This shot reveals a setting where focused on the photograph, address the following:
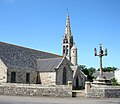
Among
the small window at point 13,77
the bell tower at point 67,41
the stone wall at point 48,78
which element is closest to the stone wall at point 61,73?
the stone wall at point 48,78

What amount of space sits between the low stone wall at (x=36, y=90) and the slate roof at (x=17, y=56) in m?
9.22

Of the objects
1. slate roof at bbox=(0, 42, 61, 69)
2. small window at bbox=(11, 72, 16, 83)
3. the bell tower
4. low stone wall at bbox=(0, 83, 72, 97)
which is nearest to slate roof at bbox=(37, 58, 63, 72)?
slate roof at bbox=(0, 42, 61, 69)

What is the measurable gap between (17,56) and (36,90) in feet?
51.8

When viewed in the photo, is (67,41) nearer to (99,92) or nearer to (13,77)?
(13,77)

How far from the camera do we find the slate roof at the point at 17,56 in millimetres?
34450

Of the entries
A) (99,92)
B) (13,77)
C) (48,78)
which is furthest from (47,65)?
(99,92)

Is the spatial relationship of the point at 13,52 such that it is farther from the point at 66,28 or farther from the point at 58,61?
the point at 66,28

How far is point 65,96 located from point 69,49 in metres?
35.6

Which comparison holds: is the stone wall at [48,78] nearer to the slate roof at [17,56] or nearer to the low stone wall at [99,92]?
the slate roof at [17,56]

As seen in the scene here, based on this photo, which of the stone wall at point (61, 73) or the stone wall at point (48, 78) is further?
the stone wall at point (61, 73)

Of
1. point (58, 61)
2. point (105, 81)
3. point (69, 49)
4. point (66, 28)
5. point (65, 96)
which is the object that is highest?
point (66, 28)

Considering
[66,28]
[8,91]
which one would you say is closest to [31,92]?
[8,91]

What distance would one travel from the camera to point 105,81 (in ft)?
81.7

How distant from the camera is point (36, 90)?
23250 millimetres
